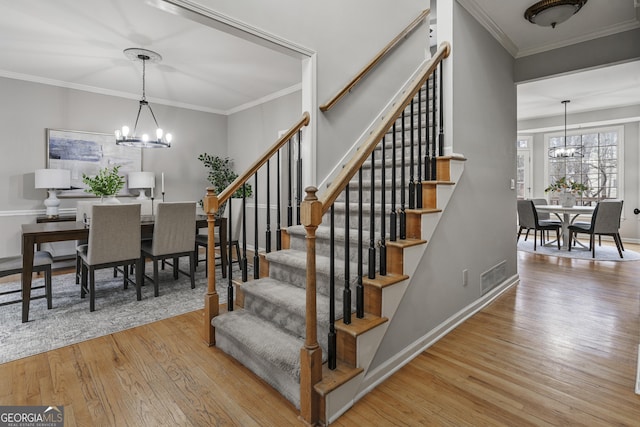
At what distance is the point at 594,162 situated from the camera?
292 inches

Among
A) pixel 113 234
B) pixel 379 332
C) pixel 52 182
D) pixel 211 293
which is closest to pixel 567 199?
pixel 379 332

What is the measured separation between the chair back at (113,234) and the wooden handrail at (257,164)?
4.14 ft

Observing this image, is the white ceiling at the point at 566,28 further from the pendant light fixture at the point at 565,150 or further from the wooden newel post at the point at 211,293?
the wooden newel post at the point at 211,293

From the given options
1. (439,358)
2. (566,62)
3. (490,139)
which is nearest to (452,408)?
(439,358)

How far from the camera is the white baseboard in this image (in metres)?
1.88

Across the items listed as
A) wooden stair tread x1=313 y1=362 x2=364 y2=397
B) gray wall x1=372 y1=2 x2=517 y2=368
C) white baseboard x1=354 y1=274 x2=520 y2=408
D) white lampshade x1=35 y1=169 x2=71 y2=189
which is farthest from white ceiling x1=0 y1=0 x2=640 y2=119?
wooden stair tread x1=313 y1=362 x2=364 y2=397

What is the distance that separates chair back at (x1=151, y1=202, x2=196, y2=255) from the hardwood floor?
1037 millimetres

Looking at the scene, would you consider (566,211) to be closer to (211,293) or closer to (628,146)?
(628,146)

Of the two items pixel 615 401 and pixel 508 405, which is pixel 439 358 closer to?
pixel 508 405

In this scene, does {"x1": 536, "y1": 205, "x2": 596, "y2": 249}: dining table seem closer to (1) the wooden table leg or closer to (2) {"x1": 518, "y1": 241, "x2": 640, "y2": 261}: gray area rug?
(2) {"x1": 518, "y1": 241, "x2": 640, "y2": 261}: gray area rug

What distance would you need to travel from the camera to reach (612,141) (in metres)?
7.17

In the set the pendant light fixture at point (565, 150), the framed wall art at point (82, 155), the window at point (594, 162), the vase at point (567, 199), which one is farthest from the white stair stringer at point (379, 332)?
the window at point (594, 162)

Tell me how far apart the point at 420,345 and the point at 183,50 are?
403cm

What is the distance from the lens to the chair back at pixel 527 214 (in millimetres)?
6075
